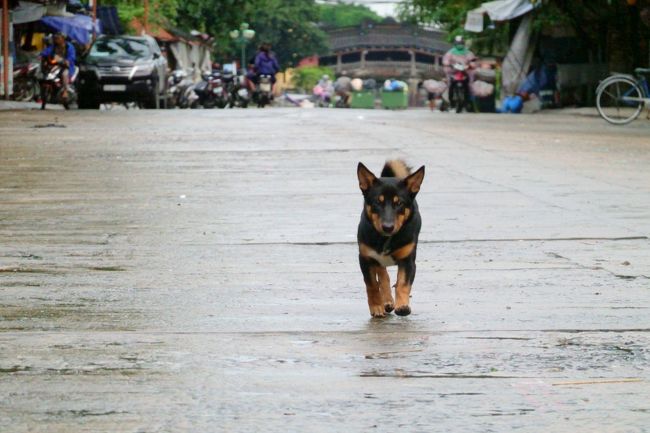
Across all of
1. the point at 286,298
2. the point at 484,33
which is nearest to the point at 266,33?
the point at 484,33

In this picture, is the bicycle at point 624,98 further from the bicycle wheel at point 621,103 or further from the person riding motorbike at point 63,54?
the person riding motorbike at point 63,54

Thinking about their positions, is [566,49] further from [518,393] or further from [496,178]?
[518,393]

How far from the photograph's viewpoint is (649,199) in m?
10.4

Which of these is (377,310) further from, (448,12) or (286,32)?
(286,32)

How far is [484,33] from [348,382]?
3869cm

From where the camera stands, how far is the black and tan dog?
5.50 meters

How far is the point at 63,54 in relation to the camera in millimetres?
31469

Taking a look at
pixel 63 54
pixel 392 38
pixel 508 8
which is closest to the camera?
pixel 63 54

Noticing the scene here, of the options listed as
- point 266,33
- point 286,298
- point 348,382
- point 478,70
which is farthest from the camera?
point 266,33

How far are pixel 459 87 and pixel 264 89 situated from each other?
493 centimetres

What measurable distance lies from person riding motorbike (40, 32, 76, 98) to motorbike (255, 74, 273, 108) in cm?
487

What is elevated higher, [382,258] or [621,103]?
[382,258]

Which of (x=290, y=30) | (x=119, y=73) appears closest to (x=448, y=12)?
(x=119, y=73)

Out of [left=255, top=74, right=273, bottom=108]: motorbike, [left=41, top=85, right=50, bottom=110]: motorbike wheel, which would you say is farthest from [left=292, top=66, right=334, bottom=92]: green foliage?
[left=41, top=85, right=50, bottom=110]: motorbike wheel
